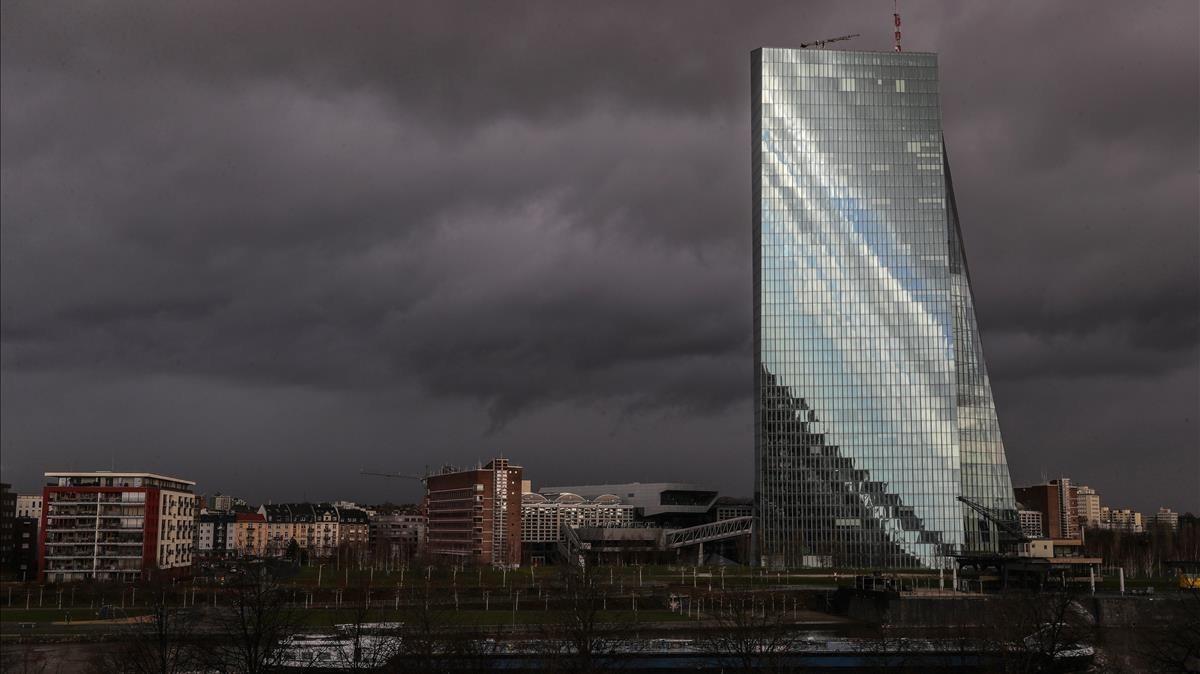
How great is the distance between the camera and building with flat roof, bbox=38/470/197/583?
176 meters

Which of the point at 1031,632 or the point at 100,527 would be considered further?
the point at 100,527

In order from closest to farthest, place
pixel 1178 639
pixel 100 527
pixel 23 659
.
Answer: pixel 1178 639, pixel 23 659, pixel 100 527

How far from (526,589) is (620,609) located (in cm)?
2204

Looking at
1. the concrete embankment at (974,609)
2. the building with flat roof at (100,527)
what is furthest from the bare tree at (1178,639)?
the building with flat roof at (100,527)

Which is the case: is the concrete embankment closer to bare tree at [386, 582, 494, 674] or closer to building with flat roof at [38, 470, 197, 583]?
bare tree at [386, 582, 494, 674]

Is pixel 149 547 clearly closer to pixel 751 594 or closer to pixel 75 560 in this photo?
pixel 75 560

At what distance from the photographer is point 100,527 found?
17900cm

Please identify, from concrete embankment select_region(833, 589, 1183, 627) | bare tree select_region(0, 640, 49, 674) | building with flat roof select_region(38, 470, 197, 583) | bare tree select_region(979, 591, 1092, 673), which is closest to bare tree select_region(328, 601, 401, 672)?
bare tree select_region(0, 640, 49, 674)

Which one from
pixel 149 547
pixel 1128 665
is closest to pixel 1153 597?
pixel 1128 665

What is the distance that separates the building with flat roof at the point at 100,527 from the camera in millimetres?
176000

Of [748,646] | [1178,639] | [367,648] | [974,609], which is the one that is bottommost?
[974,609]

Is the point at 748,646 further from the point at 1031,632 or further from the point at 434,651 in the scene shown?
the point at 1031,632

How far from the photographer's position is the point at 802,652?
291 ft

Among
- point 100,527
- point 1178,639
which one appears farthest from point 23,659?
point 100,527
